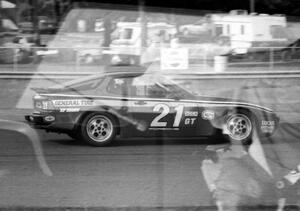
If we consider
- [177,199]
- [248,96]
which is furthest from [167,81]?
[177,199]

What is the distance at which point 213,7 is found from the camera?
283cm

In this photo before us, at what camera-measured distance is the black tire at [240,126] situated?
12.8 ft

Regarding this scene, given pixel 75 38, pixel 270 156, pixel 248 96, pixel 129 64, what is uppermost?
pixel 75 38

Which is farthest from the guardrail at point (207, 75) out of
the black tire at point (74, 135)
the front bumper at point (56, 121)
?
the black tire at point (74, 135)

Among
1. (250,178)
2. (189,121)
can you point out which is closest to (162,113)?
(189,121)

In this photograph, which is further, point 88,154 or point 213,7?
point 88,154

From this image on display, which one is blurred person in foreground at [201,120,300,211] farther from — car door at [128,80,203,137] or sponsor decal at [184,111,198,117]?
sponsor decal at [184,111,198,117]

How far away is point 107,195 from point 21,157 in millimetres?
973

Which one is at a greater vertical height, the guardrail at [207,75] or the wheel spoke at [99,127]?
the guardrail at [207,75]

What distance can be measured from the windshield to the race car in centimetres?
2

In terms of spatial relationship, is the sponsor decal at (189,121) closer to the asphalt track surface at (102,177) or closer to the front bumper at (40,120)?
the asphalt track surface at (102,177)

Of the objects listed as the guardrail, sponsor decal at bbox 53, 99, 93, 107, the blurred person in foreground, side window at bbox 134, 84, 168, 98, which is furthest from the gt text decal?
the guardrail

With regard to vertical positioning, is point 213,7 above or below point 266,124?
above

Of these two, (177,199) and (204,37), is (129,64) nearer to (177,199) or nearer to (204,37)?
(204,37)
